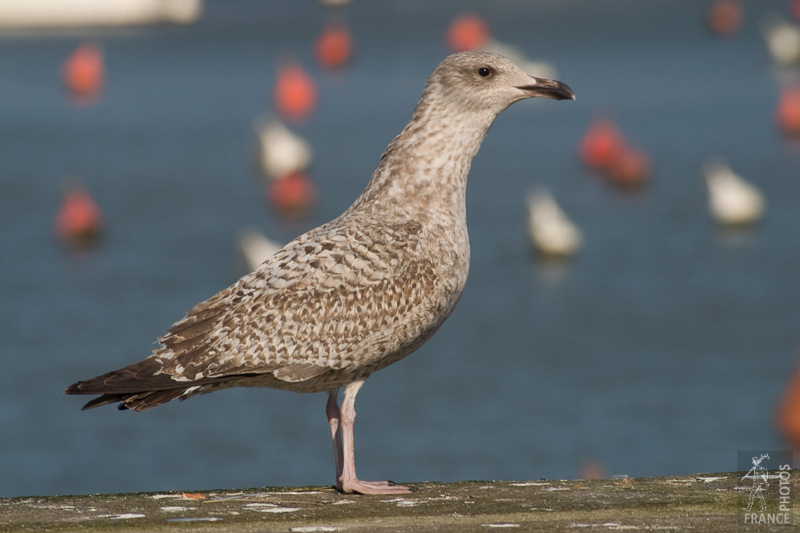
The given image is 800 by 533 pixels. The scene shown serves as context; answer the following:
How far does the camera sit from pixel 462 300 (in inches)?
1216

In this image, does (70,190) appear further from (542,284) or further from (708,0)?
(708,0)

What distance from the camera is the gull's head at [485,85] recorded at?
708cm

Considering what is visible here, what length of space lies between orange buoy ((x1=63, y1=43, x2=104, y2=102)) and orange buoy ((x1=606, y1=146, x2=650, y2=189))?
1210 inches

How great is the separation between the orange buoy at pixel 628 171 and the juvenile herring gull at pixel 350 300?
3497 centimetres

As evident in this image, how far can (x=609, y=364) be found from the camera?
26.5 meters

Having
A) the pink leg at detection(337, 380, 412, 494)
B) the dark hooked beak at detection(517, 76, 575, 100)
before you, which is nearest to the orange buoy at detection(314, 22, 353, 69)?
the dark hooked beak at detection(517, 76, 575, 100)

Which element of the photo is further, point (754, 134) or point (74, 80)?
point (74, 80)

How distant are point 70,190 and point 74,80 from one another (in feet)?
98.1

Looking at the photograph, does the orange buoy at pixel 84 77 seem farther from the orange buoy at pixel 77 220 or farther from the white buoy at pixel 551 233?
the white buoy at pixel 551 233


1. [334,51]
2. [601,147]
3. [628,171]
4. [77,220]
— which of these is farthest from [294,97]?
[77,220]

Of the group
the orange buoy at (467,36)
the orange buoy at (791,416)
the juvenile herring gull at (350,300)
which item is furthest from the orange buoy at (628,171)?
the juvenile herring gull at (350,300)

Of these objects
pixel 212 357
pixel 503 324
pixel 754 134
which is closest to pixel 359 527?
pixel 212 357

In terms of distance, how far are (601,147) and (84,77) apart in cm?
3233

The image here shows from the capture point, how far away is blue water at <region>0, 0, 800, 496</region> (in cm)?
2183
